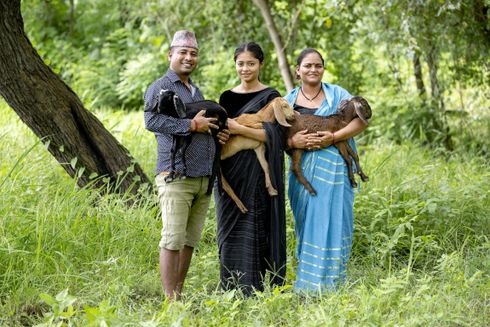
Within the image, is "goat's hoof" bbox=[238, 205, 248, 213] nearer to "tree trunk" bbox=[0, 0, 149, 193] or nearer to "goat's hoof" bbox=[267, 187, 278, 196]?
"goat's hoof" bbox=[267, 187, 278, 196]

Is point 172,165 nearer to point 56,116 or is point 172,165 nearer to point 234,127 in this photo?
point 234,127

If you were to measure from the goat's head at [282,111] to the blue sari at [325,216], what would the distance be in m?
0.19

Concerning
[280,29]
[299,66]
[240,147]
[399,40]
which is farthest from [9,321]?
[280,29]

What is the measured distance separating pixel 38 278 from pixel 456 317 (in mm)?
2476

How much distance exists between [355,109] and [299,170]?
1.68 feet

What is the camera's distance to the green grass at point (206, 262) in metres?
3.84

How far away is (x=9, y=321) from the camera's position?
3.89m

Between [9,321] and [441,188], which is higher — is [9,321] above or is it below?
below

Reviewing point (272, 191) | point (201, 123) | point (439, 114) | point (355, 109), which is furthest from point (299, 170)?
point (439, 114)

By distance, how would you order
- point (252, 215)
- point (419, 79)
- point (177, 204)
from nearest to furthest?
point (177, 204), point (252, 215), point (419, 79)

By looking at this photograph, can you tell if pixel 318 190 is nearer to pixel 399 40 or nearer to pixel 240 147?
pixel 240 147

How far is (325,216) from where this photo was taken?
436 cm

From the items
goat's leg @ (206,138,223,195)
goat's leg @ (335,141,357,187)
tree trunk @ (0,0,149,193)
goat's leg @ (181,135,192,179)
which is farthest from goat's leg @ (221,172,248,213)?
tree trunk @ (0,0,149,193)

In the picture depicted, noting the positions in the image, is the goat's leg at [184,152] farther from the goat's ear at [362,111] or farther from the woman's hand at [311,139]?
the goat's ear at [362,111]
